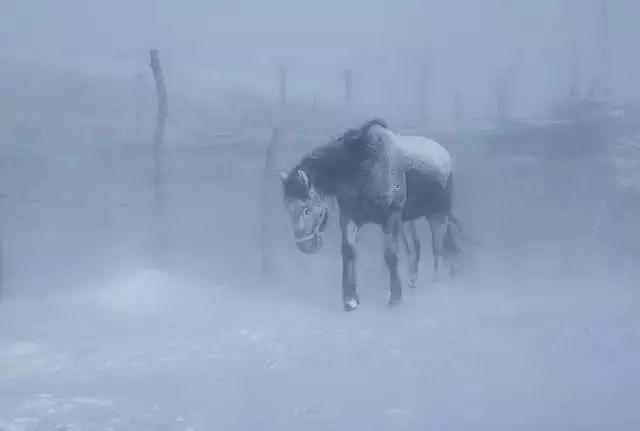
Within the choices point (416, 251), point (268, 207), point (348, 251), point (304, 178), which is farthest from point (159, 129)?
point (416, 251)

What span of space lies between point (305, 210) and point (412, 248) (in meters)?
0.47

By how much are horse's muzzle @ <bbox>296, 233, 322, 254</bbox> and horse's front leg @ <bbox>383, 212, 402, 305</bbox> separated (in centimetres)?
27

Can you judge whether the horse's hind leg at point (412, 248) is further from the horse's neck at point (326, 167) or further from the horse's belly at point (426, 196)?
the horse's neck at point (326, 167)

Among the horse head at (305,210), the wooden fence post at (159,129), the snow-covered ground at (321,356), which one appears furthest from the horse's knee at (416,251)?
the wooden fence post at (159,129)

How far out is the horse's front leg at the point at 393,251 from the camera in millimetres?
2902

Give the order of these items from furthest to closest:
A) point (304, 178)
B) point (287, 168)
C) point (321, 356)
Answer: point (287, 168) → point (304, 178) → point (321, 356)

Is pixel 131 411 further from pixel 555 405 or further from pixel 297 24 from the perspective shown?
pixel 297 24

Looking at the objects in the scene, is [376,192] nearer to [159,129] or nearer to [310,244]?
[310,244]

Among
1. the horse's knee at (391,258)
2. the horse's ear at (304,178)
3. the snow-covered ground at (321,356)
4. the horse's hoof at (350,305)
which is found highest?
the horse's ear at (304,178)

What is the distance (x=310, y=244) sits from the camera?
287cm

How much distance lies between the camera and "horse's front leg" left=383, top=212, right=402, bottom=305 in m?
2.90

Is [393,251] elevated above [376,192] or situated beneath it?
situated beneath

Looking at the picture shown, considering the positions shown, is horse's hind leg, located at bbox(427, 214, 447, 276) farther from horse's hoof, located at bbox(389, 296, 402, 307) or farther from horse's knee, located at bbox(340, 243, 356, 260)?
horse's knee, located at bbox(340, 243, 356, 260)

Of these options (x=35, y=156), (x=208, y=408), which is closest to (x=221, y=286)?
(x=208, y=408)
